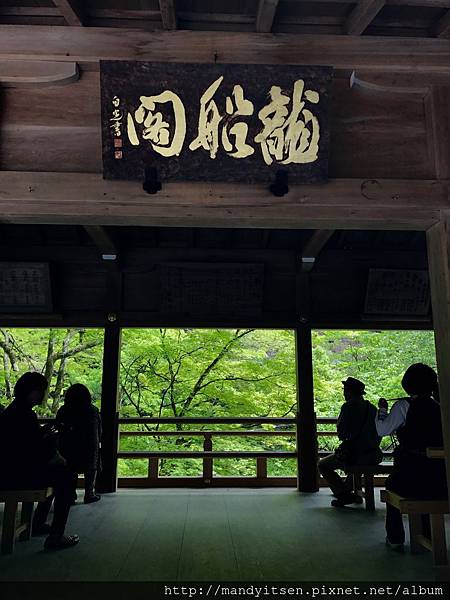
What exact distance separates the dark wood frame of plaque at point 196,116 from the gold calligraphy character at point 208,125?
0.05ft

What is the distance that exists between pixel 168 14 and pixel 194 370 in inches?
361

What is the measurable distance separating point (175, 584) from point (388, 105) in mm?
3893

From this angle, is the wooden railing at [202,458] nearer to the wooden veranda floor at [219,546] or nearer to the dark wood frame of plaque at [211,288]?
the wooden veranda floor at [219,546]

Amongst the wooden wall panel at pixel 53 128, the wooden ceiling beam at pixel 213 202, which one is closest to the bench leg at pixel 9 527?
the wooden ceiling beam at pixel 213 202

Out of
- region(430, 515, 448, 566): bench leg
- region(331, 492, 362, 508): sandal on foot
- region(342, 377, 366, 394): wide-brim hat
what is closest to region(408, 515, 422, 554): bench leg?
region(430, 515, 448, 566): bench leg

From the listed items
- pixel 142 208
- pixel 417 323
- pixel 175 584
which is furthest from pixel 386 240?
pixel 175 584

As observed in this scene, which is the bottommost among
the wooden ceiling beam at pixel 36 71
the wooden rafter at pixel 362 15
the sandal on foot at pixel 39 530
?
the sandal on foot at pixel 39 530

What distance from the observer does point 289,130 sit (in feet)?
9.58

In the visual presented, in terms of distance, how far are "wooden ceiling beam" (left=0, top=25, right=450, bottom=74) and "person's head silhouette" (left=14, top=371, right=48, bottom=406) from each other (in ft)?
8.46

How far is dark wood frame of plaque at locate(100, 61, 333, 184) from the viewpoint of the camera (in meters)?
2.85

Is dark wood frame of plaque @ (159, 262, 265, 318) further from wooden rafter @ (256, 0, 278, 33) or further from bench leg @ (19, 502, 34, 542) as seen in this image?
wooden rafter @ (256, 0, 278, 33)

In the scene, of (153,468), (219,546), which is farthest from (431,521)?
(153,468)

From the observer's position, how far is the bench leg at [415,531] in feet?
12.6

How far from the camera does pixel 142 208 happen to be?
9.80ft
